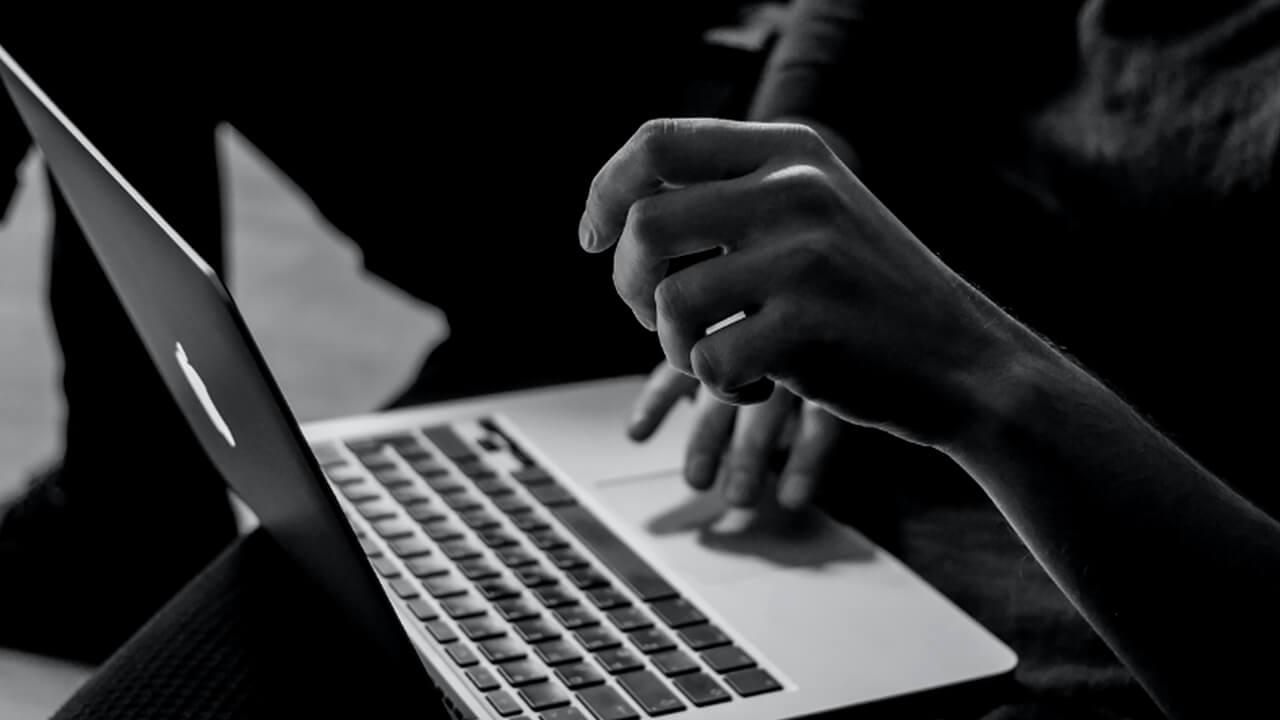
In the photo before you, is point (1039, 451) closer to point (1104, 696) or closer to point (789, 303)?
point (789, 303)

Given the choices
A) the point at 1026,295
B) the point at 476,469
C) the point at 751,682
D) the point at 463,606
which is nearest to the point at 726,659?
the point at 751,682

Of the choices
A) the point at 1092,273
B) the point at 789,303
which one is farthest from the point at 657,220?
the point at 1092,273

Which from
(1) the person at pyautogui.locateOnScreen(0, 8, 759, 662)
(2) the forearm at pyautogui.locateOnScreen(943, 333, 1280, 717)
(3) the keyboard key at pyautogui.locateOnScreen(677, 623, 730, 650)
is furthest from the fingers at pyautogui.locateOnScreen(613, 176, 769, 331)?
(1) the person at pyautogui.locateOnScreen(0, 8, 759, 662)

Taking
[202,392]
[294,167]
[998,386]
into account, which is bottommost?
[294,167]

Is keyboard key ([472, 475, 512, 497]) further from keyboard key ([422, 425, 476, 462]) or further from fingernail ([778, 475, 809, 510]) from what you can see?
fingernail ([778, 475, 809, 510])

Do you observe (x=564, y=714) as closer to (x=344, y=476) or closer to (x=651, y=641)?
(x=651, y=641)

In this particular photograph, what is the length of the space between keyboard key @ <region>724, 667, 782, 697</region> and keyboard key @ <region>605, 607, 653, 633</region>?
5cm

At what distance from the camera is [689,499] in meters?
0.82

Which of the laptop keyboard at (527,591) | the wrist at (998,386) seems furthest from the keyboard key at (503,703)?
the wrist at (998,386)

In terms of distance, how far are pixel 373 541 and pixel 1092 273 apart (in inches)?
18.2

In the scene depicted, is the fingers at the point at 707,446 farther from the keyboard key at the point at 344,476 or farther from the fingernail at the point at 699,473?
the keyboard key at the point at 344,476

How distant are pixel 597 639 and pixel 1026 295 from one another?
0.41 metres

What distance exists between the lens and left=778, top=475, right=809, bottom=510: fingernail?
0.80 meters

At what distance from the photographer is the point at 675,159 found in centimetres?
50
